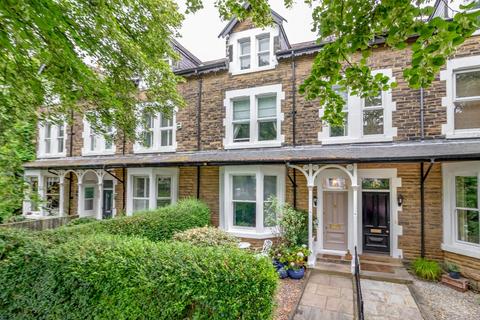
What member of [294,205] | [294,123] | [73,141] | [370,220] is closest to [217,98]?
[294,123]

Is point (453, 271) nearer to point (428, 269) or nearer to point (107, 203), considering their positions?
point (428, 269)

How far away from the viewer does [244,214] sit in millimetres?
9141

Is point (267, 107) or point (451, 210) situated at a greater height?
point (267, 107)

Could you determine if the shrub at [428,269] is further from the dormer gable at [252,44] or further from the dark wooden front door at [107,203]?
the dark wooden front door at [107,203]

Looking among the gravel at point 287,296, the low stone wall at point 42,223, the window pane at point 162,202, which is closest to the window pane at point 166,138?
the window pane at point 162,202

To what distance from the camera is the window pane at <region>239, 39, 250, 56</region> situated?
396 inches

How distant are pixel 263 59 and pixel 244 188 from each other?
5191mm

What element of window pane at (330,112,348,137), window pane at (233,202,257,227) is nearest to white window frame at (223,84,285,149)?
window pane at (330,112,348,137)

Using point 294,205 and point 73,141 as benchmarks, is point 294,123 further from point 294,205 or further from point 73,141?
point 73,141

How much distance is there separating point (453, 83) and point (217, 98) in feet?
26.1

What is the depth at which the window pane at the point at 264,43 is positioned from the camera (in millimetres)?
9727

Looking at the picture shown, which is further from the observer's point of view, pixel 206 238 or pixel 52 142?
pixel 52 142

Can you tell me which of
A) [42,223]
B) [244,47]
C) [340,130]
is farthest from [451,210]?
[42,223]

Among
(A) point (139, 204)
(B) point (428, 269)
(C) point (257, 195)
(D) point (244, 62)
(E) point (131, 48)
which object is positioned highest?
(D) point (244, 62)
